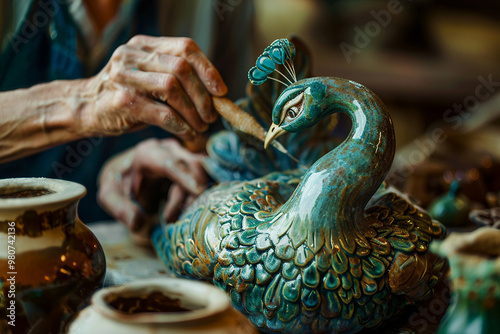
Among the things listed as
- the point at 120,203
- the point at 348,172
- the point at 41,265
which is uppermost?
the point at 348,172

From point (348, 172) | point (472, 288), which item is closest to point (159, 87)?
point (348, 172)

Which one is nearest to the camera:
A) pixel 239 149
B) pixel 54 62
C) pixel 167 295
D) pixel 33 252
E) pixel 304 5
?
pixel 167 295

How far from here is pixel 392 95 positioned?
3756 mm

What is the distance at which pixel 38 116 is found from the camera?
109cm

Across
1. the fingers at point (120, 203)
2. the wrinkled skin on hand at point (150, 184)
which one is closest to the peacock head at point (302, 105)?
the wrinkled skin on hand at point (150, 184)

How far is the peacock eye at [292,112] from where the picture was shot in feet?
2.66

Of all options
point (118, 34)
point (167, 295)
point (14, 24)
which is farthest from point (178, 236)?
point (118, 34)

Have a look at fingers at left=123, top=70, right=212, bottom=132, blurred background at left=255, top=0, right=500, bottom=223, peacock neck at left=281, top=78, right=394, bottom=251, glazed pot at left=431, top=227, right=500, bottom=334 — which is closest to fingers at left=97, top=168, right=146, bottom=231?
fingers at left=123, top=70, right=212, bottom=132

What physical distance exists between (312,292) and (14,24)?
0.96 meters

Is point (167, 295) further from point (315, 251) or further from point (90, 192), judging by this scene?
point (90, 192)

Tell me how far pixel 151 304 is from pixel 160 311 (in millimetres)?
13

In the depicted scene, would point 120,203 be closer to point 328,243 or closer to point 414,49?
point 328,243

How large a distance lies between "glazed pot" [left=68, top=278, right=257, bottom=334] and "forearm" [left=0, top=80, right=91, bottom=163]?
569 millimetres

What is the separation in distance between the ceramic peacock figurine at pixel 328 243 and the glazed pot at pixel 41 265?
213 mm
